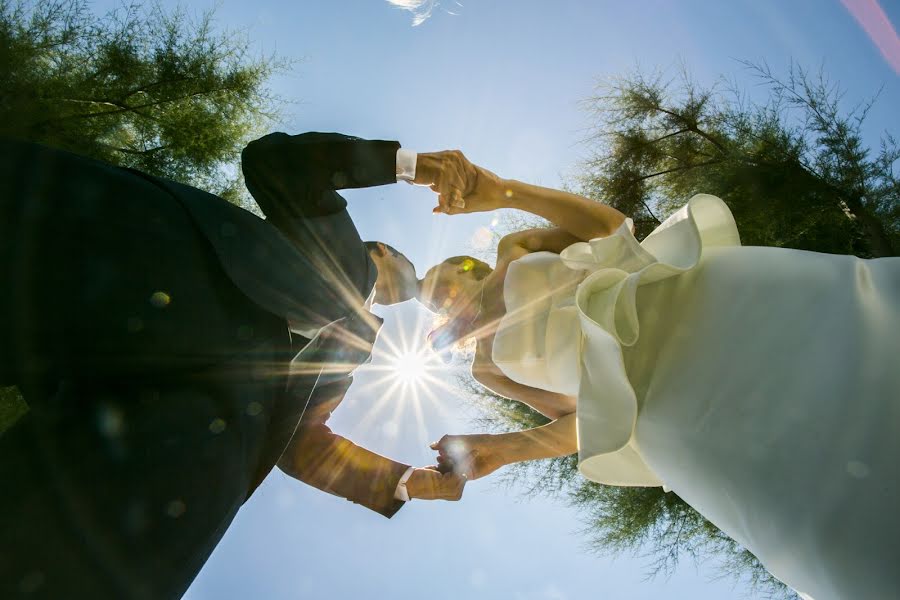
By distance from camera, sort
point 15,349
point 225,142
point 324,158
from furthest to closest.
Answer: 1. point 225,142
2. point 324,158
3. point 15,349

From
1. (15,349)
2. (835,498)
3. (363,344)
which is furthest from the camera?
(363,344)

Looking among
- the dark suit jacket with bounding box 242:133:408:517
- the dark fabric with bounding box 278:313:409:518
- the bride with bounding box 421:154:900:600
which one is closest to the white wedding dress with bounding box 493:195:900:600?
the bride with bounding box 421:154:900:600

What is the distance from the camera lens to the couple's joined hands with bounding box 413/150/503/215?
140 centimetres

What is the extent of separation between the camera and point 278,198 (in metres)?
1.27

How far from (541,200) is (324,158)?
67 centimetres

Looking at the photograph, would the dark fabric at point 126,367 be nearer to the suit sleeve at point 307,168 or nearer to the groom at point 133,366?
the groom at point 133,366

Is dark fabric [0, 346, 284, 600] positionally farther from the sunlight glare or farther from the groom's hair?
the sunlight glare

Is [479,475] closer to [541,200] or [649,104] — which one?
[541,200]

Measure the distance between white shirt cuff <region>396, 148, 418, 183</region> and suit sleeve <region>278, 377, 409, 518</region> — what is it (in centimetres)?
64

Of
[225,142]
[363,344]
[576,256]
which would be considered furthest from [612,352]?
[225,142]

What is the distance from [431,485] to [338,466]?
0.98 feet

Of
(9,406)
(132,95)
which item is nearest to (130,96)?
(132,95)

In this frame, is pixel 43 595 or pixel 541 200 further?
pixel 541 200

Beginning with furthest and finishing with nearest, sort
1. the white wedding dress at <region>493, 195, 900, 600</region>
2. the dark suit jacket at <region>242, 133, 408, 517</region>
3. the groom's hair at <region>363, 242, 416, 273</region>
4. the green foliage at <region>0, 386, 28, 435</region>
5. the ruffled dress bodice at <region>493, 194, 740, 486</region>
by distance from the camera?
the green foliage at <region>0, 386, 28, 435</region>, the groom's hair at <region>363, 242, 416, 273</region>, the dark suit jacket at <region>242, 133, 408, 517</region>, the ruffled dress bodice at <region>493, 194, 740, 486</region>, the white wedding dress at <region>493, 195, 900, 600</region>
